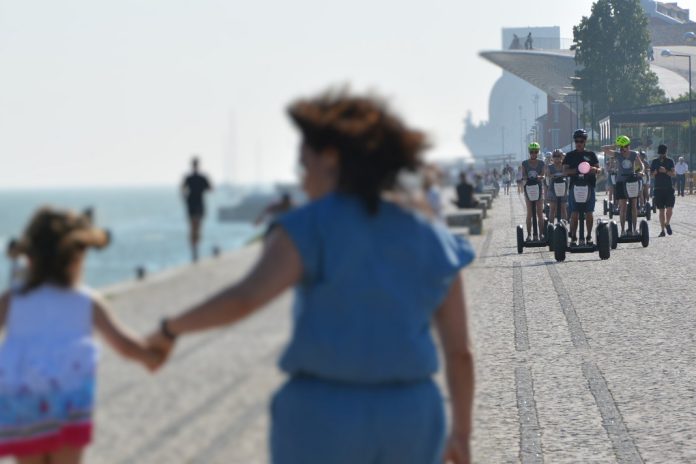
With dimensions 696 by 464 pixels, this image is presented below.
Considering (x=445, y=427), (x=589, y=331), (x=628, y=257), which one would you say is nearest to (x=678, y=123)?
(x=628, y=257)

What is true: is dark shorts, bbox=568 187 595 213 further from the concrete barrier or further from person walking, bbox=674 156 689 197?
person walking, bbox=674 156 689 197

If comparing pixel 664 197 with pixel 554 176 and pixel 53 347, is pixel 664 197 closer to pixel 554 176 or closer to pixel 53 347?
pixel 554 176

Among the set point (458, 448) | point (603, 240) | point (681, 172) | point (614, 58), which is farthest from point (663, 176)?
point (614, 58)

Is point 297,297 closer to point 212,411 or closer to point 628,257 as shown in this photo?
point 212,411

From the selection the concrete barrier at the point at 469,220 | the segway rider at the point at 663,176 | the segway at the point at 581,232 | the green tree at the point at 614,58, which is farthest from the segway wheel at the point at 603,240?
the green tree at the point at 614,58

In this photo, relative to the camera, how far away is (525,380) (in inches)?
367

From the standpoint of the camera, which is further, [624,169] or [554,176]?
[624,169]

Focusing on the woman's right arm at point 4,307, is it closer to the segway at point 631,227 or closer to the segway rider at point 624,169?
the segway at point 631,227

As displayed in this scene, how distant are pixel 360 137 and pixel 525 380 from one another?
6.44m

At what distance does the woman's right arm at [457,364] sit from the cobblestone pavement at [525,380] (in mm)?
3397

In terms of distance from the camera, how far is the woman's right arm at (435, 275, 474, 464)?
10.9ft

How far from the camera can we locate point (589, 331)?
1191 cm

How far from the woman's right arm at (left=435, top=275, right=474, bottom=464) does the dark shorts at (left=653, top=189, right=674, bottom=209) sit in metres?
22.0

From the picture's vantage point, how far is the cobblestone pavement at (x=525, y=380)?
24.3 ft
